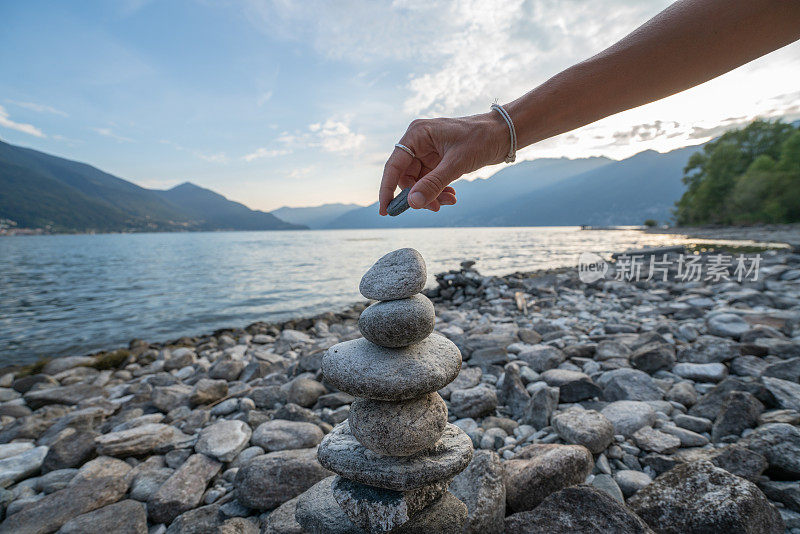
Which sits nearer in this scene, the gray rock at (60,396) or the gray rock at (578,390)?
the gray rock at (578,390)

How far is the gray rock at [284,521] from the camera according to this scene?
2.42 meters

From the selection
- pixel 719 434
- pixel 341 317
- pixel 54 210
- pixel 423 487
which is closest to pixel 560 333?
pixel 719 434

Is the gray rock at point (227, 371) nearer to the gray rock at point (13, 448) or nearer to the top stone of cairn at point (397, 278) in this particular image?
the gray rock at point (13, 448)

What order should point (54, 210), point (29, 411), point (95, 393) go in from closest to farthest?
point (29, 411)
point (95, 393)
point (54, 210)

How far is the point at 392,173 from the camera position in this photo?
8.24 feet

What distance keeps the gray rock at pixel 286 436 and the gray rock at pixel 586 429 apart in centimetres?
260

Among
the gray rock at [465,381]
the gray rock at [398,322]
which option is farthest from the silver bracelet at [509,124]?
the gray rock at [465,381]

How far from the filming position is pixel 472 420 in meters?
3.92

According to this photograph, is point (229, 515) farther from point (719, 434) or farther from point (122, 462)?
point (719, 434)

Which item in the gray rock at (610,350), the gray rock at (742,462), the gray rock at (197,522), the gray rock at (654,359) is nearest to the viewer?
the gray rock at (742,462)

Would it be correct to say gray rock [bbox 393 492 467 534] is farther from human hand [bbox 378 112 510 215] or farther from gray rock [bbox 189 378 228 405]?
gray rock [bbox 189 378 228 405]

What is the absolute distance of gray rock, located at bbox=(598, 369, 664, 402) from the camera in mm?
4121

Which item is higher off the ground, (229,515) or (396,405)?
(396,405)

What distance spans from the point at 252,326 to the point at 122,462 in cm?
934
